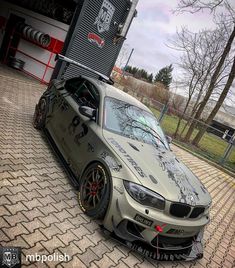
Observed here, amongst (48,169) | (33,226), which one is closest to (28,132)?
(48,169)

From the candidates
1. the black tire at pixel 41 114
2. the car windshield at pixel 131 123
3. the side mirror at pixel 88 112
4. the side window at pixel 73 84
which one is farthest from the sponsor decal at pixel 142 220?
the black tire at pixel 41 114

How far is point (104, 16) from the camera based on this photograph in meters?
14.6

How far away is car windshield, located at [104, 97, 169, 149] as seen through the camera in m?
5.29

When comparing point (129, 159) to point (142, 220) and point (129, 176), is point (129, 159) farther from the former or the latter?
point (142, 220)

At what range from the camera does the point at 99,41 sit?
1514cm

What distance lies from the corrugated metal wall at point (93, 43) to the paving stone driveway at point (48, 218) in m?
6.82

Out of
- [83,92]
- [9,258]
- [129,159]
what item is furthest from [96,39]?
[9,258]

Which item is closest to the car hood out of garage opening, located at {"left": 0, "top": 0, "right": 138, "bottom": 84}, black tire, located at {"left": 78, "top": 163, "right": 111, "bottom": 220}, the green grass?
black tire, located at {"left": 78, "top": 163, "right": 111, "bottom": 220}

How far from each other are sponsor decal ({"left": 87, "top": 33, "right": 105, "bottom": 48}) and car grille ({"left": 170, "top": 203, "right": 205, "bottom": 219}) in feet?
36.9

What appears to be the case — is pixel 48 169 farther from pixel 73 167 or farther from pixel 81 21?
pixel 81 21

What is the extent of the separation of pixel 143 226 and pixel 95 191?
83 cm

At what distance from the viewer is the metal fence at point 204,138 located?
15031 millimetres

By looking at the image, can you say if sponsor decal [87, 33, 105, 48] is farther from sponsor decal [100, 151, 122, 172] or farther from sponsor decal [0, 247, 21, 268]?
sponsor decal [0, 247, 21, 268]

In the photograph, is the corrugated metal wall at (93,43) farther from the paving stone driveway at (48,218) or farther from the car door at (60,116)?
the paving stone driveway at (48,218)
